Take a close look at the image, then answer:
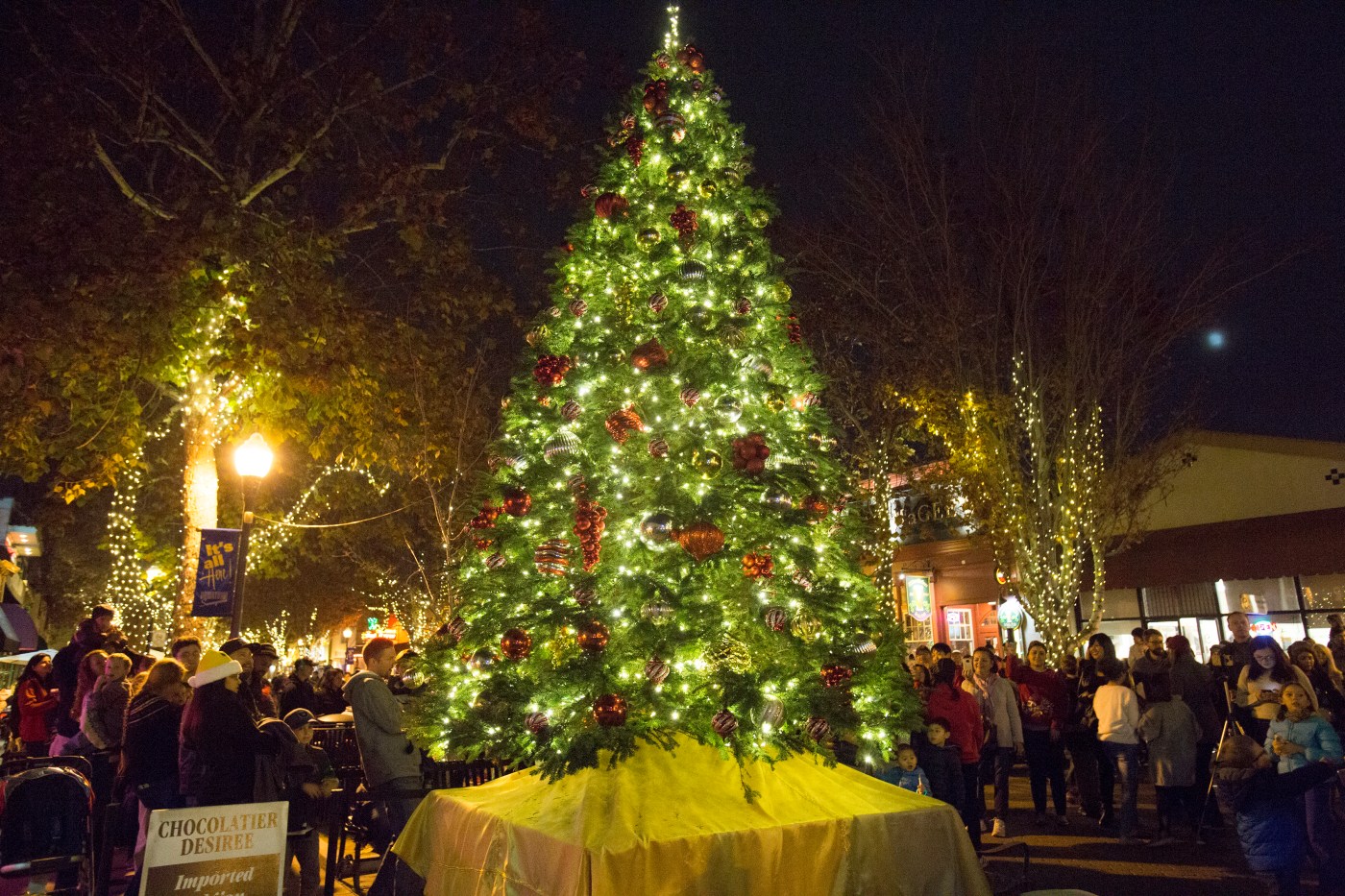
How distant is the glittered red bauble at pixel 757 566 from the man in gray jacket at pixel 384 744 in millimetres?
2943

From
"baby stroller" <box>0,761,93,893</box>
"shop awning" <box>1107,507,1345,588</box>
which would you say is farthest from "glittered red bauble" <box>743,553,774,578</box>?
"shop awning" <box>1107,507,1345,588</box>

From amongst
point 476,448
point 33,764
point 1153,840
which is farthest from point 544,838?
point 476,448

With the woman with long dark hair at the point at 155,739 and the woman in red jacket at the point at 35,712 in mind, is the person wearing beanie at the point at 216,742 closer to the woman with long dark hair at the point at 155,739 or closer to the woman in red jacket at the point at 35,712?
the woman with long dark hair at the point at 155,739

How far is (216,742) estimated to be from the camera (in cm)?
596

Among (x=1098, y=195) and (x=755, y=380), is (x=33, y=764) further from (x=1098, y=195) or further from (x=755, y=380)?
(x=1098, y=195)

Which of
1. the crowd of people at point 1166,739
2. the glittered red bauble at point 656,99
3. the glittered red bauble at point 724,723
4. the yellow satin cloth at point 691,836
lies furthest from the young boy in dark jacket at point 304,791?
the glittered red bauble at point 656,99

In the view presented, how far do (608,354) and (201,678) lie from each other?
3.49m

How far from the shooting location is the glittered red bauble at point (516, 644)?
6.06 metres

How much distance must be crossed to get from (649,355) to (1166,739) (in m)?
7.12

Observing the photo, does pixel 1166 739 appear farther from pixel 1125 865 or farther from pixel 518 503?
pixel 518 503

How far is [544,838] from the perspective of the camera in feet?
16.5

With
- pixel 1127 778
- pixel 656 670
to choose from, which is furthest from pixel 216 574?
pixel 1127 778

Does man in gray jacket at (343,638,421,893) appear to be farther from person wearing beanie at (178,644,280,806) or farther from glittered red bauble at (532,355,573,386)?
glittered red bauble at (532,355,573,386)

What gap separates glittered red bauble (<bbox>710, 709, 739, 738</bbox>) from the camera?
221 inches
